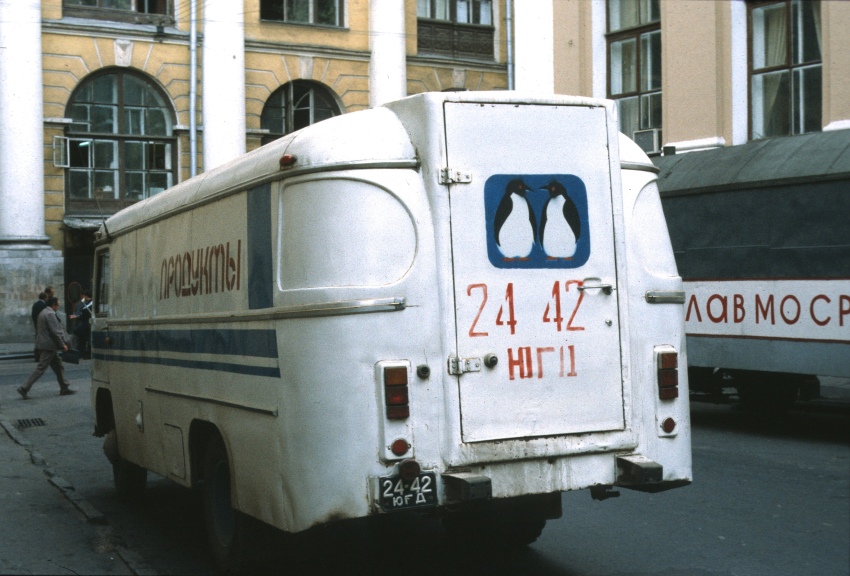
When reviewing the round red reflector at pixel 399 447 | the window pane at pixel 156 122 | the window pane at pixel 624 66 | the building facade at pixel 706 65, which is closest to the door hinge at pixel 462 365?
the round red reflector at pixel 399 447

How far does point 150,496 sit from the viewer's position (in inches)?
371

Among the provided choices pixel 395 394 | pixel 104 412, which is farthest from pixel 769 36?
pixel 395 394

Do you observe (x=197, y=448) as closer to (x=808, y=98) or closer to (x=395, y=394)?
(x=395, y=394)

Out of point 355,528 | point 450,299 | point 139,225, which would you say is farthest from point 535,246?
point 139,225

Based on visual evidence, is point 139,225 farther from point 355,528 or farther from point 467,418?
point 467,418

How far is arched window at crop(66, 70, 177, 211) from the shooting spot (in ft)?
95.0

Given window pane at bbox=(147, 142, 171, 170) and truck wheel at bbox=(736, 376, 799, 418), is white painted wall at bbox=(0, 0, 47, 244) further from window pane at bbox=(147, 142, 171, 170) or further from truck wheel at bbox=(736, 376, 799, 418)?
truck wheel at bbox=(736, 376, 799, 418)

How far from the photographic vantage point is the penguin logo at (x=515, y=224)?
5621mm

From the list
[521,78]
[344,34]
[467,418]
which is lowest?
[467,418]

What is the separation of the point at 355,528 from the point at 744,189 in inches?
256

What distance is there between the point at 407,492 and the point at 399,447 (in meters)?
0.22

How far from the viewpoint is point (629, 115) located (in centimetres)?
1941

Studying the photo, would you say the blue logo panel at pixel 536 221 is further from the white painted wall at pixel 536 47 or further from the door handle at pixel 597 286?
the white painted wall at pixel 536 47

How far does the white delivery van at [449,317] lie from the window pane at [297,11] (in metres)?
26.6
